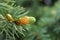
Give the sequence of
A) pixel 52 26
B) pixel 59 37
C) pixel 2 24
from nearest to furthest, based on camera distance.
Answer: pixel 2 24
pixel 59 37
pixel 52 26

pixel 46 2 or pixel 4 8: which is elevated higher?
pixel 4 8

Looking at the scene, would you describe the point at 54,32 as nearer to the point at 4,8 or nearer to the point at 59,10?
the point at 59,10

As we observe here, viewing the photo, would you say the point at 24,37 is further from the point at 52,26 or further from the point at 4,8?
the point at 52,26

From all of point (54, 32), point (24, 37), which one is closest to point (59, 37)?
point (54, 32)

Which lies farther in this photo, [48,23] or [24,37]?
[48,23]

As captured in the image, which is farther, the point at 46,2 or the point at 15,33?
the point at 46,2

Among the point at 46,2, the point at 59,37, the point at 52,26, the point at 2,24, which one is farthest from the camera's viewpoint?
the point at 46,2

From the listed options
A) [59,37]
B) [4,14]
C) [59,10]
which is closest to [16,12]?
[4,14]

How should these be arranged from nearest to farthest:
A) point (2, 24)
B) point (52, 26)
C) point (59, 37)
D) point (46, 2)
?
point (2, 24), point (59, 37), point (52, 26), point (46, 2)

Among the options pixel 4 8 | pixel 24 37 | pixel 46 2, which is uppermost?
pixel 4 8
